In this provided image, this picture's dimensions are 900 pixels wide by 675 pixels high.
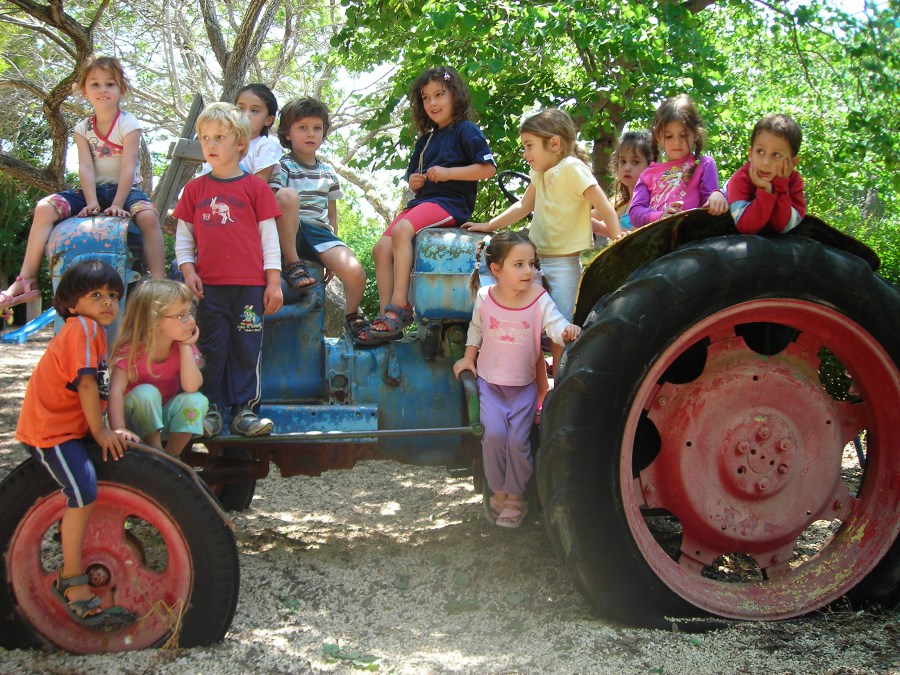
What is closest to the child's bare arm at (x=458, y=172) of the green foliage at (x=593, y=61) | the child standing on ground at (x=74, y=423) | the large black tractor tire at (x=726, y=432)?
the large black tractor tire at (x=726, y=432)

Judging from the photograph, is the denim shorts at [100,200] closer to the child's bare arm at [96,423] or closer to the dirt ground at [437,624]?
the child's bare arm at [96,423]

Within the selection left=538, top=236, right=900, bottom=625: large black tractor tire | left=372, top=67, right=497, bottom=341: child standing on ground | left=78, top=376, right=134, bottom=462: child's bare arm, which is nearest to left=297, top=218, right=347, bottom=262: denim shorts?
left=372, top=67, right=497, bottom=341: child standing on ground

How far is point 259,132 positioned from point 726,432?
7.98 feet

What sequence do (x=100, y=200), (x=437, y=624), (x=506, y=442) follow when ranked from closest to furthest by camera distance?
(x=437, y=624)
(x=506, y=442)
(x=100, y=200)

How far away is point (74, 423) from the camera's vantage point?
275 centimetres

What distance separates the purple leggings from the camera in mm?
3260

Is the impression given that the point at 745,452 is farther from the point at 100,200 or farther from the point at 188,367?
the point at 100,200

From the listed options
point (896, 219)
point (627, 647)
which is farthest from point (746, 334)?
point (896, 219)

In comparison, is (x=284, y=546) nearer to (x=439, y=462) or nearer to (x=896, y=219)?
(x=439, y=462)

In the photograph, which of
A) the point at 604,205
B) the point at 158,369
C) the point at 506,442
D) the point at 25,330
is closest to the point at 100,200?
the point at 25,330

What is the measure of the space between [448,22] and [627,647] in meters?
4.36

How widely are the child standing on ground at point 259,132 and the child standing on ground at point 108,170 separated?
1.01ft

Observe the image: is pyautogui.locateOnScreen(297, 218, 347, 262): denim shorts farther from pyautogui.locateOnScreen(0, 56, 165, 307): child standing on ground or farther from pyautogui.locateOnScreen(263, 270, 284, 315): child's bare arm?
pyautogui.locateOnScreen(0, 56, 165, 307): child standing on ground

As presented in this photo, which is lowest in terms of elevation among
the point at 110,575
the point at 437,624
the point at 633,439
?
the point at 437,624
